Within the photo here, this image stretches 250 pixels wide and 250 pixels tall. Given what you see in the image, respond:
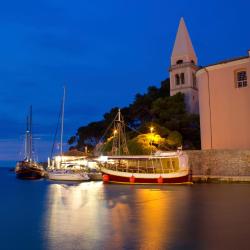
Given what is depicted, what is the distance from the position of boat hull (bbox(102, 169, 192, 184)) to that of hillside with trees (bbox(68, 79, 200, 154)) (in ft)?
20.0

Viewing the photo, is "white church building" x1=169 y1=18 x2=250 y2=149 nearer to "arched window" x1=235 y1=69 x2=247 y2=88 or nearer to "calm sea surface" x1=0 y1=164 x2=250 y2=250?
"arched window" x1=235 y1=69 x2=247 y2=88

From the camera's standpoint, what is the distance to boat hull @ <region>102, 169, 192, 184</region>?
93.9 feet

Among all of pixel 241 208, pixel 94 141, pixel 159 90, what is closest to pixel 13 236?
pixel 241 208

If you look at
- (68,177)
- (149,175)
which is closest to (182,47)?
(68,177)

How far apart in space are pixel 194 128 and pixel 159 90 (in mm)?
15051

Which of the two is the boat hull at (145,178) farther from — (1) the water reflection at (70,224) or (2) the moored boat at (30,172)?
(2) the moored boat at (30,172)

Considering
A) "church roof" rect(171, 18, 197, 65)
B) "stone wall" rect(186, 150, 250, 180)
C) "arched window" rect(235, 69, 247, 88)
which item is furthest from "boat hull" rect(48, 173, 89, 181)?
"church roof" rect(171, 18, 197, 65)

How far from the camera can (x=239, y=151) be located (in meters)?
26.5

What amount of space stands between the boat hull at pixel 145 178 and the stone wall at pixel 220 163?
4.00 feet

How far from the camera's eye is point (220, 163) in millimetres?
27438

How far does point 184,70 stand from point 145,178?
961 inches

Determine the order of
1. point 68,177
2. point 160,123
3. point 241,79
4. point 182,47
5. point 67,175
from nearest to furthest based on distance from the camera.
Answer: point 241,79 < point 68,177 < point 67,175 < point 160,123 < point 182,47

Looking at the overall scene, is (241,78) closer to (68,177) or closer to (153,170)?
(153,170)

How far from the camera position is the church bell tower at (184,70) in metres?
49.5
